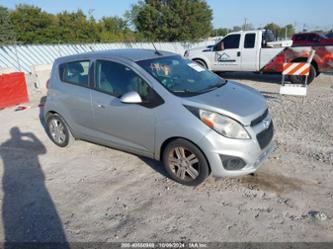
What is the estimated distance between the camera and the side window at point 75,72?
4.35m

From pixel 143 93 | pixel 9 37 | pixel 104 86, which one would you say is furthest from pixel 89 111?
pixel 9 37

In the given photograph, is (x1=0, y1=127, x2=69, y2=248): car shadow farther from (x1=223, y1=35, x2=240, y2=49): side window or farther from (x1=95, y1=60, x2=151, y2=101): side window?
(x1=223, y1=35, x2=240, y2=49): side window

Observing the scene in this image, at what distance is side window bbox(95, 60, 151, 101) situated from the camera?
3676 millimetres

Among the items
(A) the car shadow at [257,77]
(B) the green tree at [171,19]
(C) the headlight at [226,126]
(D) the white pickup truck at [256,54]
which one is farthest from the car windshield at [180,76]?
(B) the green tree at [171,19]

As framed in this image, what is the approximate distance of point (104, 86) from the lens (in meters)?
4.07

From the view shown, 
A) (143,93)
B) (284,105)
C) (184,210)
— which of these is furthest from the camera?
(284,105)

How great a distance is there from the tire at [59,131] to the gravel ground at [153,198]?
18cm

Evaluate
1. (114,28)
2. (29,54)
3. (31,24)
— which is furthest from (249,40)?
(114,28)

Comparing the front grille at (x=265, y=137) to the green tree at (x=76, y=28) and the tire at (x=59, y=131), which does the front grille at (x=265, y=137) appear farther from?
the green tree at (x=76, y=28)

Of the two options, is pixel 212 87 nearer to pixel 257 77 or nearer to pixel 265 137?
pixel 265 137

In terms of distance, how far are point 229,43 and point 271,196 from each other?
28.3 ft

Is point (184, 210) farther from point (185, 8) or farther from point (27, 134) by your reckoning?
point (185, 8)

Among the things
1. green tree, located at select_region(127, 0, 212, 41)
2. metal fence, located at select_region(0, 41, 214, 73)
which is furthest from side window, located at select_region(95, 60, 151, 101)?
green tree, located at select_region(127, 0, 212, 41)

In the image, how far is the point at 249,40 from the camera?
1039cm
